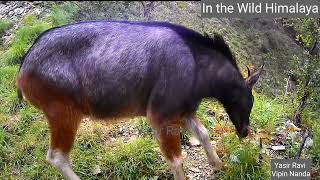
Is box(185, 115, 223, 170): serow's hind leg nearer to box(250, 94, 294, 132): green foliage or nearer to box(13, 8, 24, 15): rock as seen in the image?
box(250, 94, 294, 132): green foliage

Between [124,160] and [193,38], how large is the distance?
155 cm

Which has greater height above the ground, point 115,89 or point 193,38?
point 193,38

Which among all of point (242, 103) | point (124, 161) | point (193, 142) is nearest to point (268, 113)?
point (193, 142)

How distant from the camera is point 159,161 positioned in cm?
547

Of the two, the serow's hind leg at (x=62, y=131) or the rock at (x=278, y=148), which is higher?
the serow's hind leg at (x=62, y=131)

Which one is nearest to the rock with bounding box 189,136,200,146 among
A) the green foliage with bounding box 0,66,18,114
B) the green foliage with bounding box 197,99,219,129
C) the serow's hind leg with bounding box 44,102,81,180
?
the green foliage with bounding box 197,99,219,129

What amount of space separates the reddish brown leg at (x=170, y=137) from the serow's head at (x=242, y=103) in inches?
24.4

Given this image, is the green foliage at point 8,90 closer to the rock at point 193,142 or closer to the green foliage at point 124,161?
the green foliage at point 124,161

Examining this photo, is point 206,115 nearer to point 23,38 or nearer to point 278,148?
point 278,148

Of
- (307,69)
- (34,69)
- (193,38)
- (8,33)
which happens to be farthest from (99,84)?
(8,33)

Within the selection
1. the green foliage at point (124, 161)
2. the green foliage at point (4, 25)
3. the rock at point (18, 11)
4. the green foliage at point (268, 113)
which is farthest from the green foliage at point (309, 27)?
the rock at point (18, 11)

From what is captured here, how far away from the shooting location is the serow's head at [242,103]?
4.95 meters

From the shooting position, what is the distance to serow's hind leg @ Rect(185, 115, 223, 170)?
17.1ft

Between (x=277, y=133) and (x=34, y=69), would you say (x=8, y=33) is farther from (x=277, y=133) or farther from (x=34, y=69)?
(x=277, y=133)
